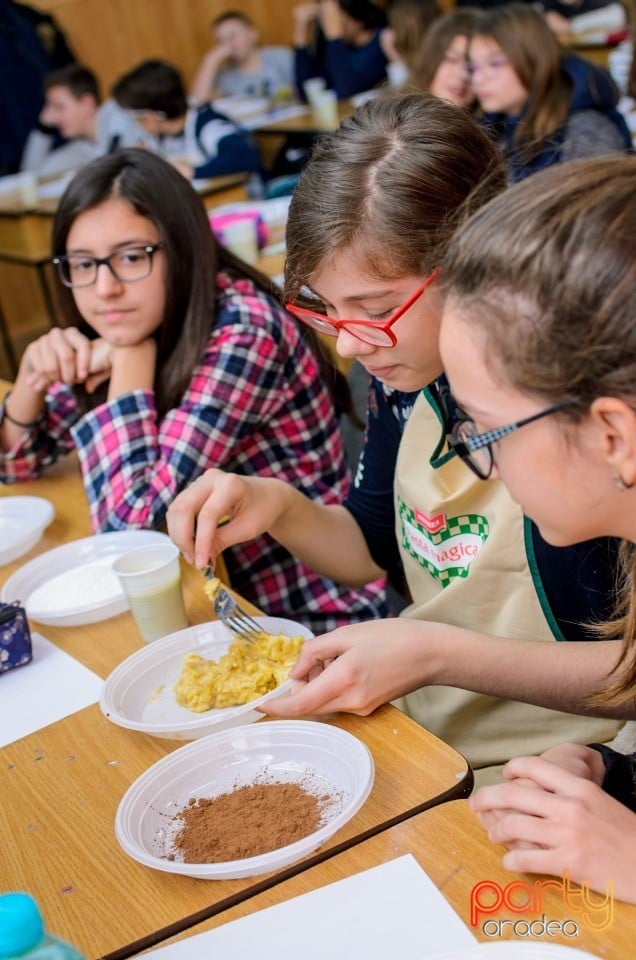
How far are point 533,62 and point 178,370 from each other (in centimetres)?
257

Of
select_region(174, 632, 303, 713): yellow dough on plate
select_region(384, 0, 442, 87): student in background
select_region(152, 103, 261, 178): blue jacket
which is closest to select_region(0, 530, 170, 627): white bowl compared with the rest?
select_region(174, 632, 303, 713): yellow dough on plate

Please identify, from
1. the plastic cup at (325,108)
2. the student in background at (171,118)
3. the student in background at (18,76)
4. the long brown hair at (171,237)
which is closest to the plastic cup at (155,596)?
the long brown hair at (171,237)

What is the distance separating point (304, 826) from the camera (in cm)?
98

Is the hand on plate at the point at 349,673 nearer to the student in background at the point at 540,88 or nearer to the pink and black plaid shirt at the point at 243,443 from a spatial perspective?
the pink and black plaid shirt at the point at 243,443

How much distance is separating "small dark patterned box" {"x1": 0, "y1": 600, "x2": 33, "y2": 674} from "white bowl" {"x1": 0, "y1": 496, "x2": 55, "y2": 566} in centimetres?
35

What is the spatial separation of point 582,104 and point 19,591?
280 centimetres

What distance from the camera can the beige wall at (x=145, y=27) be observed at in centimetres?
720

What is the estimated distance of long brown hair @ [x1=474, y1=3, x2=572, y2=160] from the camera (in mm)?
3619

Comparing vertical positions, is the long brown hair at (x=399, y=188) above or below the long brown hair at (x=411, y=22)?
above

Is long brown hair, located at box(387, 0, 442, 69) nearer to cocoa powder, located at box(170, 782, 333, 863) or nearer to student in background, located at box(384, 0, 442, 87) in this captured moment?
student in background, located at box(384, 0, 442, 87)

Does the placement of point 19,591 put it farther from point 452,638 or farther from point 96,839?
point 452,638

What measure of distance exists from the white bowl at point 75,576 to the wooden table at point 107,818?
14cm

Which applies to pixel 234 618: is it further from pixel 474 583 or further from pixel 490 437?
pixel 490 437

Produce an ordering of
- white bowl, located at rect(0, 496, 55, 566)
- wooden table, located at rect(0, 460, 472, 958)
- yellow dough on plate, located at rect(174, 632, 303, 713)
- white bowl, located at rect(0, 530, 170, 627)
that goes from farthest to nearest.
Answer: white bowl, located at rect(0, 496, 55, 566) → white bowl, located at rect(0, 530, 170, 627) → yellow dough on plate, located at rect(174, 632, 303, 713) → wooden table, located at rect(0, 460, 472, 958)
